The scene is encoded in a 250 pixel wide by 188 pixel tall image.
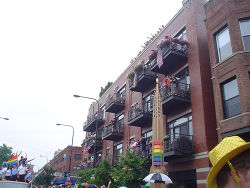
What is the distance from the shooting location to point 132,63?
28.2 meters

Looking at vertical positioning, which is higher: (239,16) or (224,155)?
(239,16)

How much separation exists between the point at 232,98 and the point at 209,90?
95.7 inches

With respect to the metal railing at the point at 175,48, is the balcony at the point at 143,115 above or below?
below

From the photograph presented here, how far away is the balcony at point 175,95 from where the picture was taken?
16.7 metres

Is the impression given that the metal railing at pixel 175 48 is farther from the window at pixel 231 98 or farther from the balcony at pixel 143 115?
the window at pixel 231 98

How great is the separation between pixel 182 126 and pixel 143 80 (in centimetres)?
630

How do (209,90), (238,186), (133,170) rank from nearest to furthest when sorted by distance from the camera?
(238,186) → (209,90) → (133,170)

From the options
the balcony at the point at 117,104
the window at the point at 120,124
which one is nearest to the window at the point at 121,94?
the balcony at the point at 117,104

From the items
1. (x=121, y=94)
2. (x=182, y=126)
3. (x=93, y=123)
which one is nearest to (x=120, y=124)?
(x=121, y=94)

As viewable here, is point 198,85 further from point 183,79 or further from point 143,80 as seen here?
point 143,80

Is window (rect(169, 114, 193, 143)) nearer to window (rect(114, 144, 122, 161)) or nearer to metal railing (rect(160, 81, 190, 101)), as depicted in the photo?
metal railing (rect(160, 81, 190, 101))

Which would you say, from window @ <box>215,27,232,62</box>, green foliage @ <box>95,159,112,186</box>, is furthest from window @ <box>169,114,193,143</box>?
green foliage @ <box>95,159,112,186</box>

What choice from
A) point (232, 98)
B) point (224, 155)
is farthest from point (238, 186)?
point (232, 98)

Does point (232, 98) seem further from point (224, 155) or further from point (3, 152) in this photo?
point (3, 152)
